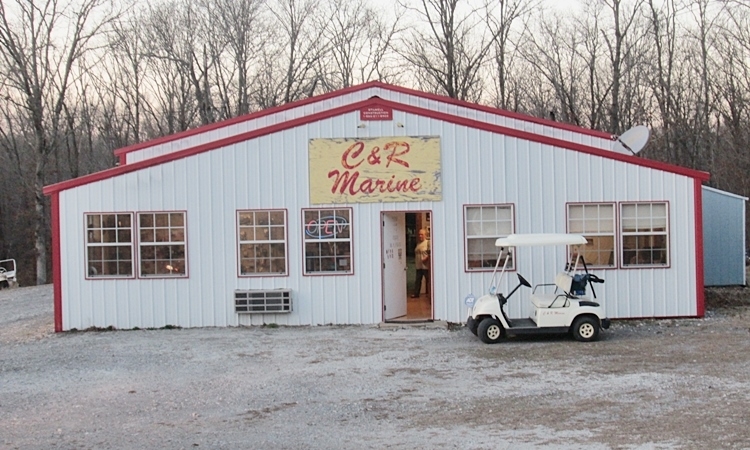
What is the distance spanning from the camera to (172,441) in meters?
7.52

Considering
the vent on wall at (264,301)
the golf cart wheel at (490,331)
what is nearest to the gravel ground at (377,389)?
the golf cart wheel at (490,331)

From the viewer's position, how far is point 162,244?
15578 millimetres

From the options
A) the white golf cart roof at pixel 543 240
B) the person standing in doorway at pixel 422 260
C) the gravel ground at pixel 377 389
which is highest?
the white golf cart roof at pixel 543 240

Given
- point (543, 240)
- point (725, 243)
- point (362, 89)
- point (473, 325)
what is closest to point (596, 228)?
point (543, 240)

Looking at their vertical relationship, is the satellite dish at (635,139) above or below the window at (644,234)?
above

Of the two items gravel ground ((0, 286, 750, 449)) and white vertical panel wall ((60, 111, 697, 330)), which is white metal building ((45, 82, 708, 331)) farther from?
gravel ground ((0, 286, 750, 449))

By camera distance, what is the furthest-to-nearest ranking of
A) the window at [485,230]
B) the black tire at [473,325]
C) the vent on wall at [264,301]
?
the window at [485,230] < the vent on wall at [264,301] < the black tire at [473,325]

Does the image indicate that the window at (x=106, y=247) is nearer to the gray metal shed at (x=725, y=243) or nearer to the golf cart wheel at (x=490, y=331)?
the golf cart wheel at (x=490, y=331)

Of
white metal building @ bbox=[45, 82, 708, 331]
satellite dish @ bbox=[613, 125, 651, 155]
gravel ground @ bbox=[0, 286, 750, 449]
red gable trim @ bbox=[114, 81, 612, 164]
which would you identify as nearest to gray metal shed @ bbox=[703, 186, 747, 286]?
satellite dish @ bbox=[613, 125, 651, 155]

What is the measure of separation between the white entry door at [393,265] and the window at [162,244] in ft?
12.8

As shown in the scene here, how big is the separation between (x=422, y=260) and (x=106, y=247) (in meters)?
6.75

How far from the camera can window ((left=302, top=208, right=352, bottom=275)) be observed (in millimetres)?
15578

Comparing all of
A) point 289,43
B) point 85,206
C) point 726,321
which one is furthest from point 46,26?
point 726,321

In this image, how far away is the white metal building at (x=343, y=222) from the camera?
1549 centimetres
